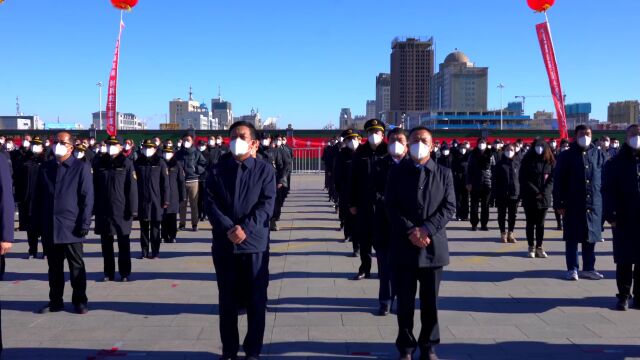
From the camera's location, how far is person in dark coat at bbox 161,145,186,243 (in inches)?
465

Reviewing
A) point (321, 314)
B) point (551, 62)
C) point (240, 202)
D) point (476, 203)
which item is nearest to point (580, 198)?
point (321, 314)

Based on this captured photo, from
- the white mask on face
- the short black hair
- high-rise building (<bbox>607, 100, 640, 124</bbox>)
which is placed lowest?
the white mask on face

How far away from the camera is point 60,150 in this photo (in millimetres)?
7156

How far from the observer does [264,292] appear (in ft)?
17.7

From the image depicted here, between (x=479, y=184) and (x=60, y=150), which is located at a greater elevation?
(x=60, y=150)

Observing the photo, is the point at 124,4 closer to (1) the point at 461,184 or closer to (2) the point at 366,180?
(1) the point at 461,184

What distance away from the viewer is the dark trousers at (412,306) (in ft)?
17.5

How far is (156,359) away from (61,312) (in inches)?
88.6

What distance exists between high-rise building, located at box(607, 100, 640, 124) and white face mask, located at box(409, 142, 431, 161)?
145612 mm

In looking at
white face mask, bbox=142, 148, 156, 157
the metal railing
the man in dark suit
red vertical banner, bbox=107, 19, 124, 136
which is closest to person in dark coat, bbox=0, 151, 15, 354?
the man in dark suit

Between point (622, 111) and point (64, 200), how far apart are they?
154799 millimetres

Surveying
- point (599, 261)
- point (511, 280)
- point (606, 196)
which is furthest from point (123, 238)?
point (599, 261)

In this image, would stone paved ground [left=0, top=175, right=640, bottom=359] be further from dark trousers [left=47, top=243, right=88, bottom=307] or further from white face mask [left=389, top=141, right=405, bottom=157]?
white face mask [left=389, top=141, right=405, bottom=157]

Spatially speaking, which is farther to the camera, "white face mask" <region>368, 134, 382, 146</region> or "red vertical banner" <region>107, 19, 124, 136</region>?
"red vertical banner" <region>107, 19, 124, 136</region>
